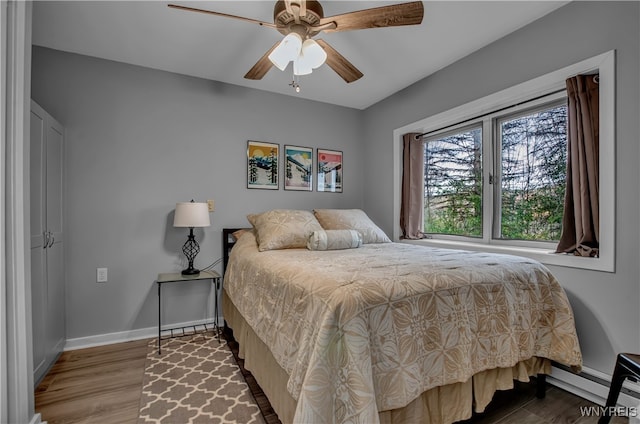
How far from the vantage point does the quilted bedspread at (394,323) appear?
1.10 metres

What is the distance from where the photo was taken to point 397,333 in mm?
1227

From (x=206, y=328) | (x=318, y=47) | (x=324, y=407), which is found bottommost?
(x=206, y=328)

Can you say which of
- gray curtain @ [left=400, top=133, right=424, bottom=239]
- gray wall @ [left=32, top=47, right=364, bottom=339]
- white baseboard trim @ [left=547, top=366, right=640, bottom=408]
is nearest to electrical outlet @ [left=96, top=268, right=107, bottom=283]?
gray wall @ [left=32, top=47, right=364, bottom=339]

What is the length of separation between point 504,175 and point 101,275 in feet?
11.6

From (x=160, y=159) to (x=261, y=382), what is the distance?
2.17 metres

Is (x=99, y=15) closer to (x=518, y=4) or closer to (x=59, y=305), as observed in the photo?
(x=59, y=305)

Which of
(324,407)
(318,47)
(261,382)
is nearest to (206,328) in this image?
(261,382)

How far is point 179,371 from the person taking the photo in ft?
7.08

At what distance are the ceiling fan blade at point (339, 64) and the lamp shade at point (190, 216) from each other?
1.61 meters

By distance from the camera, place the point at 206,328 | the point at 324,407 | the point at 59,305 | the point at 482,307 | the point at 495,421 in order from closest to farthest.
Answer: the point at 324,407 < the point at 482,307 < the point at 495,421 < the point at 59,305 < the point at 206,328

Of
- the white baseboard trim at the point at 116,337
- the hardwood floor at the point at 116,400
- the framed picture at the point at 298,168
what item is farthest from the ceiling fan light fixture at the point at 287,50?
the white baseboard trim at the point at 116,337

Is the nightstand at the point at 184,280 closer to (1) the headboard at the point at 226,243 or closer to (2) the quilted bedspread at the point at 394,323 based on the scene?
(1) the headboard at the point at 226,243

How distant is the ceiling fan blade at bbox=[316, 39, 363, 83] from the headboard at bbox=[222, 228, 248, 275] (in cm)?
181

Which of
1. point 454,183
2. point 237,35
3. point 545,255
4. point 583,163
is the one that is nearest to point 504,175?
point 454,183
